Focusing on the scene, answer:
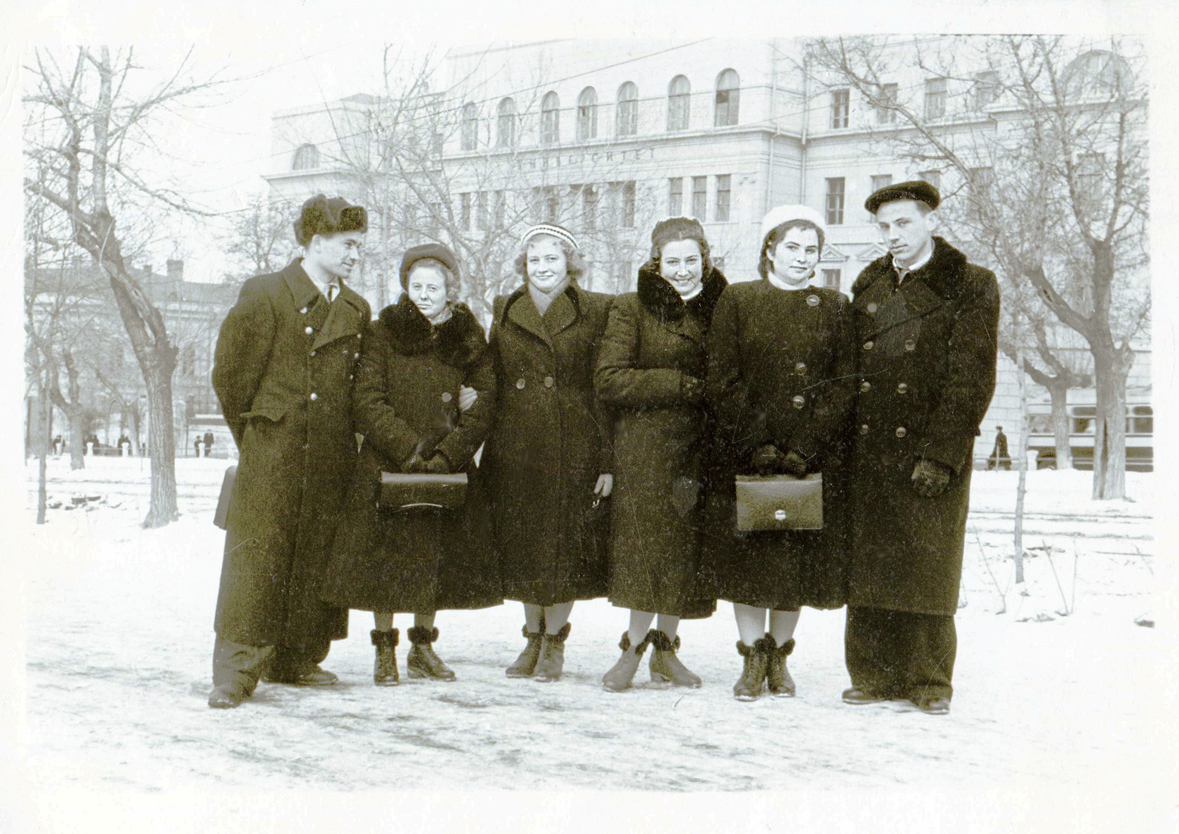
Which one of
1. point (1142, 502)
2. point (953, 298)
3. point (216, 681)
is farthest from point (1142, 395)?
point (216, 681)

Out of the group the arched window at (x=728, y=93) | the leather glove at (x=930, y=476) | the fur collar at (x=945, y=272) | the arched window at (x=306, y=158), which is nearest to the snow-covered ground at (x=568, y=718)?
the leather glove at (x=930, y=476)

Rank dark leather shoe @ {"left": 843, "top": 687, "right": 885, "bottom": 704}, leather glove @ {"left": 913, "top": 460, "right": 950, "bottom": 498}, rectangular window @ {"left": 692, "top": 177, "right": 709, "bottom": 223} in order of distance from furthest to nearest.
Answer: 1. rectangular window @ {"left": 692, "top": 177, "right": 709, "bottom": 223}
2. dark leather shoe @ {"left": 843, "top": 687, "right": 885, "bottom": 704}
3. leather glove @ {"left": 913, "top": 460, "right": 950, "bottom": 498}

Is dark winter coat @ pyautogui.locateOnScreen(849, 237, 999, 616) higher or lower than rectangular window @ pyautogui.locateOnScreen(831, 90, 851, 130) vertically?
lower

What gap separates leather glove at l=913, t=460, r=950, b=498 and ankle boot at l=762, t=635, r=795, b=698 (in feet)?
2.88

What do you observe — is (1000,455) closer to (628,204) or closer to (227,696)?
(628,204)

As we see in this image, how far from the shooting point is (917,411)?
Result: 4895mm

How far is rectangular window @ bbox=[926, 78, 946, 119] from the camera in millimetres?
5793

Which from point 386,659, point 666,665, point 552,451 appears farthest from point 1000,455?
point 386,659

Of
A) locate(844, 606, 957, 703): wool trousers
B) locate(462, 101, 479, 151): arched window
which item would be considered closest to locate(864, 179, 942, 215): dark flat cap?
locate(844, 606, 957, 703): wool trousers

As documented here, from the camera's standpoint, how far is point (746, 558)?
5.09 m

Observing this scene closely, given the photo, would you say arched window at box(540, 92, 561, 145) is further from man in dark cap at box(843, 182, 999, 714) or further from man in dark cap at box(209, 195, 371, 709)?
man in dark cap at box(843, 182, 999, 714)

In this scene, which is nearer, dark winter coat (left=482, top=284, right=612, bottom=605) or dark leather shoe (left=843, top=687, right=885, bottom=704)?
dark leather shoe (left=843, top=687, right=885, bottom=704)

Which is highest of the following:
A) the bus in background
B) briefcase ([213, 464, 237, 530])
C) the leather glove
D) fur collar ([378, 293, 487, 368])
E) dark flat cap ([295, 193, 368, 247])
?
dark flat cap ([295, 193, 368, 247])

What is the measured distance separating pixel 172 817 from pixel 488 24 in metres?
3.49
